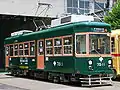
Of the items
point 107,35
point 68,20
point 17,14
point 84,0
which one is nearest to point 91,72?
point 107,35

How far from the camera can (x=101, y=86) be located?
18.2m

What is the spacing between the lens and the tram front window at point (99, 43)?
18.0 meters

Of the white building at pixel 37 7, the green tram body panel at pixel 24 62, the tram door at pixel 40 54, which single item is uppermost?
the white building at pixel 37 7

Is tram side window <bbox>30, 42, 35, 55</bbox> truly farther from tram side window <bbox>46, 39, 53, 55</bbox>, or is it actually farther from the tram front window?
the tram front window

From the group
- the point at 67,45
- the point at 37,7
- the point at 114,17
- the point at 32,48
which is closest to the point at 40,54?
the point at 32,48

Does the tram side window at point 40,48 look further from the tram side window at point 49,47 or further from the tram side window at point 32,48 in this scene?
the tram side window at point 32,48

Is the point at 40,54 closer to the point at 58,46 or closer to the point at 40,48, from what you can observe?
the point at 40,48

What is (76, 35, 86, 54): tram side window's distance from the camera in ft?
58.8

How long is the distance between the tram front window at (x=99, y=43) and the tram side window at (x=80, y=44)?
326 millimetres

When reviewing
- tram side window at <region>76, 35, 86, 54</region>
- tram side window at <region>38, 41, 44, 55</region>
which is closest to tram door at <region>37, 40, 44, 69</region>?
tram side window at <region>38, 41, 44, 55</region>

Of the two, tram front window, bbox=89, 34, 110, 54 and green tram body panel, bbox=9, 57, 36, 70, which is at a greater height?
tram front window, bbox=89, 34, 110, 54

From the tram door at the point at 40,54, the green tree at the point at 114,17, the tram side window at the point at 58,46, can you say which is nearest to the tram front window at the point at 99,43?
the tram side window at the point at 58,46

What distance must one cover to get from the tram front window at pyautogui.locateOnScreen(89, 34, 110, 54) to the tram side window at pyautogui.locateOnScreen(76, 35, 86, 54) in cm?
33

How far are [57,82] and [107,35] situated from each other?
4.01 meters
